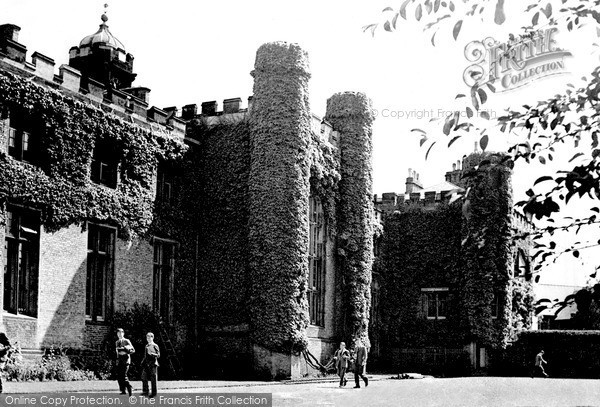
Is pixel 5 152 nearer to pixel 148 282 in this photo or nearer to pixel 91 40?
pixel 148 282

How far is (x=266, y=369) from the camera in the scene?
27516mm

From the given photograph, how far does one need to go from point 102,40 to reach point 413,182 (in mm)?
23300

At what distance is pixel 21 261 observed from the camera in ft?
72.2

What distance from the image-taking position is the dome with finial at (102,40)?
35.7 m

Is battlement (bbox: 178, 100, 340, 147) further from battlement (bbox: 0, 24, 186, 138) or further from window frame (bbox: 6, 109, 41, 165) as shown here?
window frame (bbox: 6, 109, 41, 165)

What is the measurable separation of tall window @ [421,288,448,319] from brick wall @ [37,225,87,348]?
21737mm

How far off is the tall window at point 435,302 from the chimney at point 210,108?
1631 centimetres

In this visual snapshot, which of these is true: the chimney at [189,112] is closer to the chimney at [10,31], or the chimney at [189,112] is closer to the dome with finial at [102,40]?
the dome with finial at [102,40]

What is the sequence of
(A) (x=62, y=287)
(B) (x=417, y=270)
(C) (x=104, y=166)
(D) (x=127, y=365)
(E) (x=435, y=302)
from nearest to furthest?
(D) (x=127, y=365) < (A) (x=62, y=287) < (C) (x=104, y=166) < (E) (x=435, y=302) < (B) (x=417, y=270)

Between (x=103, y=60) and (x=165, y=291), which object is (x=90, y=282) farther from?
(x=103, y=60)

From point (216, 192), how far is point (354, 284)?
7.96 metres

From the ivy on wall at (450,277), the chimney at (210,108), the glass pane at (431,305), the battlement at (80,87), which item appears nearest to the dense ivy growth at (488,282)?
the ivy on wall at (450,277)

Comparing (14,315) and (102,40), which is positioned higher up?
(102,40)

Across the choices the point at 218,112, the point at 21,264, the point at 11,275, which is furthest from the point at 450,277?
the point at 11,275
